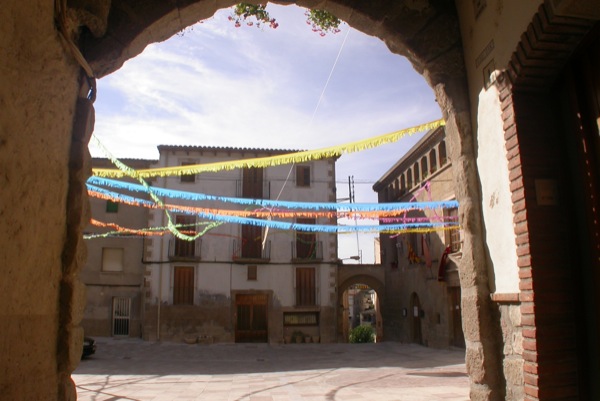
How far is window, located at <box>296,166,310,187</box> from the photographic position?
22.2m

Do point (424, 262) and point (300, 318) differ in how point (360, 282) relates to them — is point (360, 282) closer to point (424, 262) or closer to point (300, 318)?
point (300, 318)

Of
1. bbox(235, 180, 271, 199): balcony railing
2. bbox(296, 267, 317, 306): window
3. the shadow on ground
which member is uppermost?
bbox(235, 180, 271, 199): balcony railing

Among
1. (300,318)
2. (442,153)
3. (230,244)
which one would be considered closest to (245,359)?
(300,318)

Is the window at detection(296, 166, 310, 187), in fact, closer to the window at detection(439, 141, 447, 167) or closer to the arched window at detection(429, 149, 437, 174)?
the arched window at detection(429, 149, 437, 174)

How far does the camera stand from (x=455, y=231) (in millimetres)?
16078

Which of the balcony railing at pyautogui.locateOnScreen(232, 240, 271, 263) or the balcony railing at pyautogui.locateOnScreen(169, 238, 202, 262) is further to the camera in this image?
the balcony railing at pyautogui.locateOnScreen(232, 240, 271, 263)

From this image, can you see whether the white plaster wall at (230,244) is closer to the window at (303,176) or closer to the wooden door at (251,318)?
the window at (303,176)

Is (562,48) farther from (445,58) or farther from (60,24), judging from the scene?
(60,24)

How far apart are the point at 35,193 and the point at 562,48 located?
10.7 feet

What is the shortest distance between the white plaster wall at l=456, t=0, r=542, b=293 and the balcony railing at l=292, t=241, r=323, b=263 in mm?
17692

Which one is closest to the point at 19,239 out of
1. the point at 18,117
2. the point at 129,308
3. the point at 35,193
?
the point at 35,193

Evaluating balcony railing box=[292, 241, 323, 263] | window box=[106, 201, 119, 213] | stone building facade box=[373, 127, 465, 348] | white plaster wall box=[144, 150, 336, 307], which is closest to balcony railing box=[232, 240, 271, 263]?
white plaster wall box=[144, 150, 336, 307]

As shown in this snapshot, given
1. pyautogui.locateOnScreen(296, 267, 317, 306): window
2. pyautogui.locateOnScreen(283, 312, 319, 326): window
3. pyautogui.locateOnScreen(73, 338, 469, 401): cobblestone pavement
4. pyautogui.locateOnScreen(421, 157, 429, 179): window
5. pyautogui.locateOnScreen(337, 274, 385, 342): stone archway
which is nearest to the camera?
pyautogui.locateOnScreen(73, 338, 469, 401): cobblestone pavement

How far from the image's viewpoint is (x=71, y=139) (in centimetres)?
310
